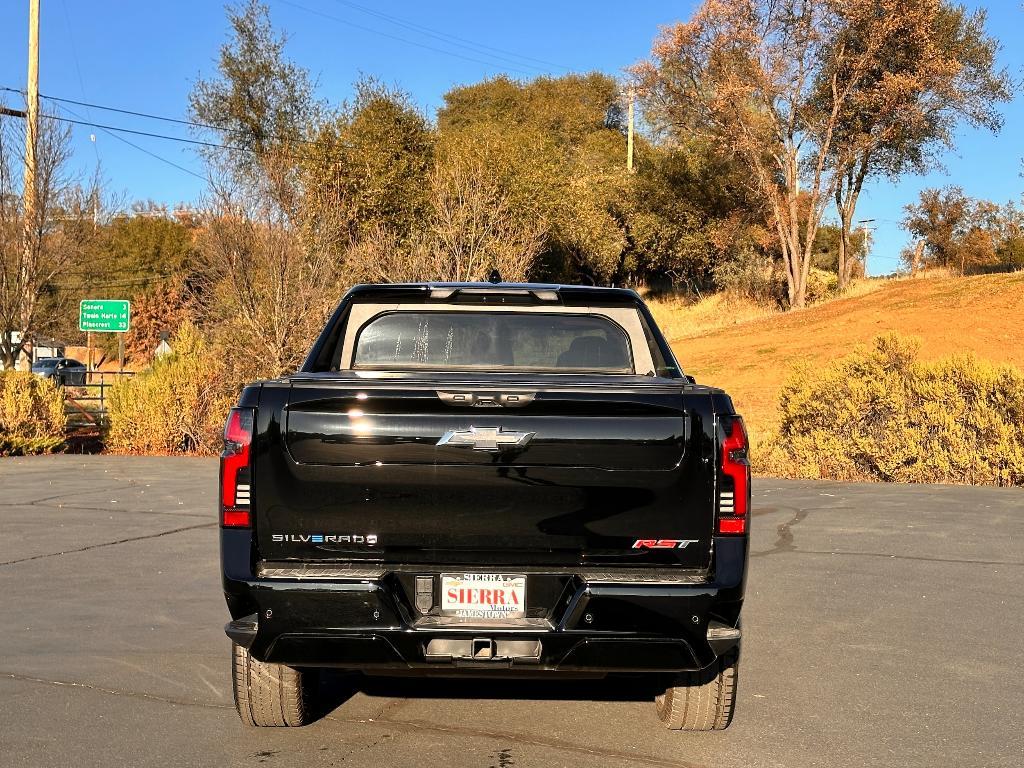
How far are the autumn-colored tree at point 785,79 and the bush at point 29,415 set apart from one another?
82.7ft

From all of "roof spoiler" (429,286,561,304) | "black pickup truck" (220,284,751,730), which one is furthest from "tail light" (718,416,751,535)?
"roof spoiler" (429,286,561,304)

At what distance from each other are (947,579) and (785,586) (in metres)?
1.27

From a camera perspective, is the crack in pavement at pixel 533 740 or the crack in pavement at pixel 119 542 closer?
the crack in pavement at pixel 533 740

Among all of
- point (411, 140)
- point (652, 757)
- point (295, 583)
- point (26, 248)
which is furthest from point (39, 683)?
point (411, 140)

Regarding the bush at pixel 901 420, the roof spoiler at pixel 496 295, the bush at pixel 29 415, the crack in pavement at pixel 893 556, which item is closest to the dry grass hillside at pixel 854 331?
the bush at pixel 901 420

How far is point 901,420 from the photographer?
14875 millimetres

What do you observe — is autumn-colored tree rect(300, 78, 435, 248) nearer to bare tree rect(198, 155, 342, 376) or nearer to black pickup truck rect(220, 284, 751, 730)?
bare tree rect(198, 155, 342, 376)

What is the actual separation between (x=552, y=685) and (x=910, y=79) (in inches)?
1373

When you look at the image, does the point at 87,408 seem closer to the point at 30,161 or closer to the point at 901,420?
the point at 30,161

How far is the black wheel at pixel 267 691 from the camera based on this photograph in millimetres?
4773

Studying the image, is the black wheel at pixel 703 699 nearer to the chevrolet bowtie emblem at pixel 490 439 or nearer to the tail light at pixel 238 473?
the chevrolet bowtie emblem at pixel 490 439

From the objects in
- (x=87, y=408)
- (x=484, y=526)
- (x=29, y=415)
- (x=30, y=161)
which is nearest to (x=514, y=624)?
(x=484, y=526)

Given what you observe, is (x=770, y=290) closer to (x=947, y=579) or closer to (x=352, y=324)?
(x=947, y=579)

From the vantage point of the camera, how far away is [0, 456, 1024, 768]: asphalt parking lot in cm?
470
